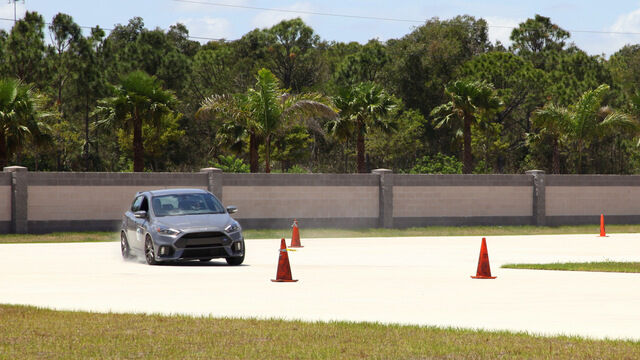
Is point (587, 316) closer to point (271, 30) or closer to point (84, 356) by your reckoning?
point (84, 356)

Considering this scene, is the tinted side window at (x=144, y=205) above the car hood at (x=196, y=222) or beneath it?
above

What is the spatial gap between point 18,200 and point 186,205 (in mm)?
14152

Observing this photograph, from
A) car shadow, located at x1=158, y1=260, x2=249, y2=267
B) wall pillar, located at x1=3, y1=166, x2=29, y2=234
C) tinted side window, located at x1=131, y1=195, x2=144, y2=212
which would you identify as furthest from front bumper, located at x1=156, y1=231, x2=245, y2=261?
wall pillar, located at x1=3, y1=166, x2=29, y2=234

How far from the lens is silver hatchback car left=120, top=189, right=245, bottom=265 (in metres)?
19.2

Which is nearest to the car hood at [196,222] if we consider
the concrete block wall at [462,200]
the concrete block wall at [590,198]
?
the concrete block wall at [462,200]

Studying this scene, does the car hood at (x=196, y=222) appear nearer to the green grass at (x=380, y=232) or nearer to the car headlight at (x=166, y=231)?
the car headlight at (x=166, y=231)

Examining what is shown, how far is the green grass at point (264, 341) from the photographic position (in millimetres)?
8570

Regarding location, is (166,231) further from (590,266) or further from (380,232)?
(380,232)

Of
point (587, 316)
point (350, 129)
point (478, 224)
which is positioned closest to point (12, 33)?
point (350, 129)

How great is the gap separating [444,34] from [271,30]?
14.3 meters

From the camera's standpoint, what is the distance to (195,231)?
19172 millimetres

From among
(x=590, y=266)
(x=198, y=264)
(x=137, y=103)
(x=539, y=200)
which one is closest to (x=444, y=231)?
(x=539, y=200)

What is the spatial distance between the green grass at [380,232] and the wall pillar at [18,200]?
506 millimetres

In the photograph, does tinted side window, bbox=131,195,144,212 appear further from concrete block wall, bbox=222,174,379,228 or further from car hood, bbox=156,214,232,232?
concrete block wall, bbox=222,174,379,228
